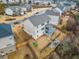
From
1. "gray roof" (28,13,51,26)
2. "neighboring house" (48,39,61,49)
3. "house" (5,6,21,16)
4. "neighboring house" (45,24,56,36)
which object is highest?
"gray roof" (28,13,51,26)

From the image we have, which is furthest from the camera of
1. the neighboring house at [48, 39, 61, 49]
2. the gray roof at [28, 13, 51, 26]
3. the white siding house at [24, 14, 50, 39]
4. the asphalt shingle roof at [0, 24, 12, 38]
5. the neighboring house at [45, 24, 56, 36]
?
the neighboring house at [45, 24, 56, 36]

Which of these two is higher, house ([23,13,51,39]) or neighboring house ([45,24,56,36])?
house ([23,13,51,39])

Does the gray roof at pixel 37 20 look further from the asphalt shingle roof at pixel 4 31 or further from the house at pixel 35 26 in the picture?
the asphalt shingle roof at pixel 4 31

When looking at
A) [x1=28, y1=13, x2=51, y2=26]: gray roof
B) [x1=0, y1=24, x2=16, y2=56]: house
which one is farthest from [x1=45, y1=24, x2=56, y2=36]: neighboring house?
[x1=0, y1=24, x2=16, y2=56]: house

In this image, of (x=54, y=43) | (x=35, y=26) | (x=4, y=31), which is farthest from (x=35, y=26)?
(x=4, y=31)

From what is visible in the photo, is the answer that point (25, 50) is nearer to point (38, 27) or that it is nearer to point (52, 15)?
point (38, 27)

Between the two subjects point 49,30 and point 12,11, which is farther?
point 12,11

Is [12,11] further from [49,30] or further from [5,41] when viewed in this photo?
[5,41]

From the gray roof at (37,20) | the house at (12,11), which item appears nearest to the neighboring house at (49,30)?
the gray roof at (37,20)

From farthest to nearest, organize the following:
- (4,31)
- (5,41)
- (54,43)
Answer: (54,43) < (4,31) < (5,41)

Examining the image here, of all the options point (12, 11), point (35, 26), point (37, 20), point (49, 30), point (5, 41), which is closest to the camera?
point (5, 41)

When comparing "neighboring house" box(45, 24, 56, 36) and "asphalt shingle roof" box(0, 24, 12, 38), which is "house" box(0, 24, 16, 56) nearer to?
"asphalt shingle roof" box(0, 24, 12, 38)
